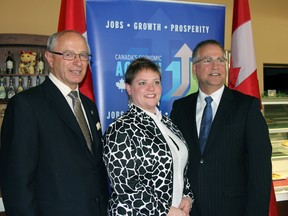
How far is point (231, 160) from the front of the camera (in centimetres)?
183

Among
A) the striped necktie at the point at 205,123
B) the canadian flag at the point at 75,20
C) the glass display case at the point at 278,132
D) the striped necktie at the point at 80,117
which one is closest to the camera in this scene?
the striped necktie at the point at 80,117

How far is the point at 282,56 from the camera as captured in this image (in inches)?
218

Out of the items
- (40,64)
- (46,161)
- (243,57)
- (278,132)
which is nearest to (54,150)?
(46,161)

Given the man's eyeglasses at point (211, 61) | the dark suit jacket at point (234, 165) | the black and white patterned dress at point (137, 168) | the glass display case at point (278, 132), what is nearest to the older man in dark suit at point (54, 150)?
the black and white patterned dress at point (137, 168)

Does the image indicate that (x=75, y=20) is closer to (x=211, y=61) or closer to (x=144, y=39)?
(x=144, y=39)

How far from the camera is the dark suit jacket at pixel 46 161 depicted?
144cm

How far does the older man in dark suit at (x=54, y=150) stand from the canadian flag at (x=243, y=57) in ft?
4.13

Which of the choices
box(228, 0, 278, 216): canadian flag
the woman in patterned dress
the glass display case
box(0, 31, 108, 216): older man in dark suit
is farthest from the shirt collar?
the glass display case

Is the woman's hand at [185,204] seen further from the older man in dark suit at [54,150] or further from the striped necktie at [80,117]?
the striped necktie at [80,117]

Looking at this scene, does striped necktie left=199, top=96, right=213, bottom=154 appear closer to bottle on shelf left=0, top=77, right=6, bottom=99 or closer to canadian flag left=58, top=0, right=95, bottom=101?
canadian flag left=58, top=0, right=95, bottom=101

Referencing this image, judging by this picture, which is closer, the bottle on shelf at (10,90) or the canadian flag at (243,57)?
the canadian flag at (243,57)

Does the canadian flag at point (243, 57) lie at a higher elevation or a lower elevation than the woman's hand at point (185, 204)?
higher

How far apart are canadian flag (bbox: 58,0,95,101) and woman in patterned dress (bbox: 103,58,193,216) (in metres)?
0.60

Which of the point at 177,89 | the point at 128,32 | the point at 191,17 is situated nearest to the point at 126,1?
the point at 128,32
